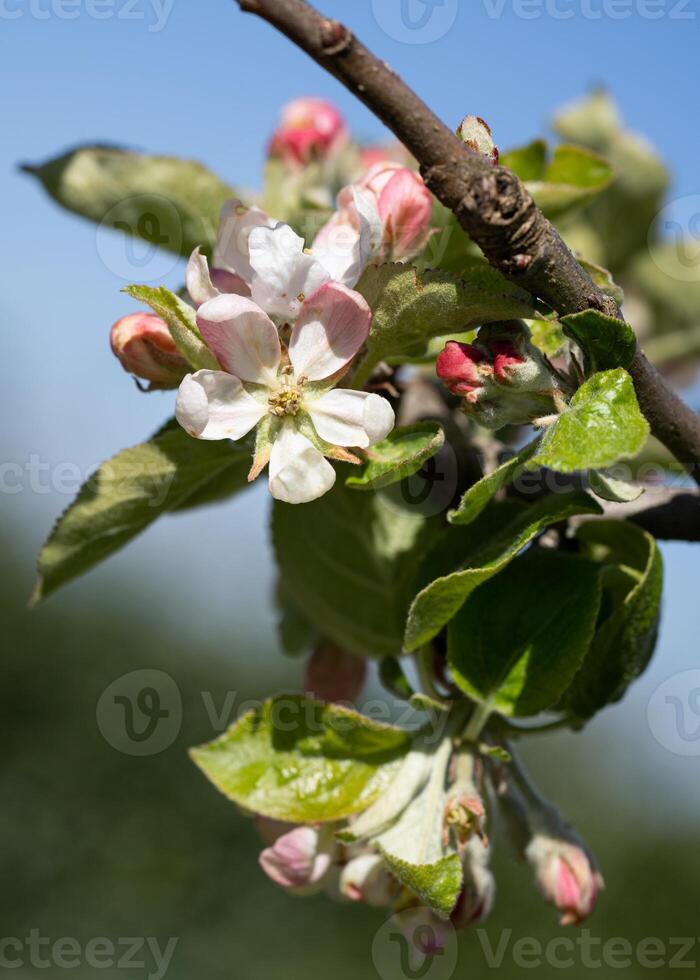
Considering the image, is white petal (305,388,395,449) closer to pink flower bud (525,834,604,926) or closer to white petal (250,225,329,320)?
white petal (250,225,329,320)

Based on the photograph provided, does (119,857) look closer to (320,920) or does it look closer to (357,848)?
(320,920)

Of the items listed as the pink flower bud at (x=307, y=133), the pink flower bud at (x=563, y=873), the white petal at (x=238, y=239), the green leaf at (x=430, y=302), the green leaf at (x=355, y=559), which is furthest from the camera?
the pink flower bud at (x=307, y=133)

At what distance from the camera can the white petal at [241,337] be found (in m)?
0.70

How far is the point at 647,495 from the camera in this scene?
94 cm

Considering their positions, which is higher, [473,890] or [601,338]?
[601,338]

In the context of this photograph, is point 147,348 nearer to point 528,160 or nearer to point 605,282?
point 605,282

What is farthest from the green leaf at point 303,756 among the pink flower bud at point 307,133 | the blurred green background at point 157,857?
the blurred green background at point 157,857

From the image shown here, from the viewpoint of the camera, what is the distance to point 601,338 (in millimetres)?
656

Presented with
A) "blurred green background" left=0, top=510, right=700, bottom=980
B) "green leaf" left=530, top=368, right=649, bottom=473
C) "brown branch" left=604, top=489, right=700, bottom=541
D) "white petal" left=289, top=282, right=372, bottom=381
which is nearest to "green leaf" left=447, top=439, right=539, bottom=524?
"green leaf" left=530, top=368, right=649, bottom=473

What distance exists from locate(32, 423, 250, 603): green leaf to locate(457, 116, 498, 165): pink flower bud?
32 cm

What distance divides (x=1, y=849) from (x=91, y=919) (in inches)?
31.3

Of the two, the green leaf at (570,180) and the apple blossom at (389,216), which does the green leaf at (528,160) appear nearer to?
the green leaf at (570,180)

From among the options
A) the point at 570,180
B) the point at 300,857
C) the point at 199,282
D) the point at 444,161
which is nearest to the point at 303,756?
the point at 300,857

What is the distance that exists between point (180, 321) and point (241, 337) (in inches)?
1.7
